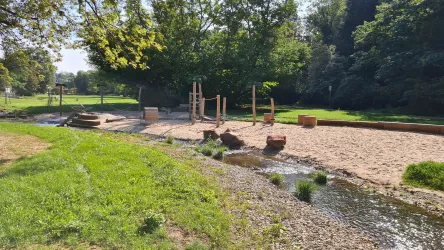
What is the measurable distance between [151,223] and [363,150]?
9081mm

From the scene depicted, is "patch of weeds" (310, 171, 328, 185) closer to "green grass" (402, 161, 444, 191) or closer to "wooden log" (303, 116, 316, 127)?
"green grass" (402, 161, 444, 191)

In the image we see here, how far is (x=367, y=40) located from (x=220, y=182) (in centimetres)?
2661

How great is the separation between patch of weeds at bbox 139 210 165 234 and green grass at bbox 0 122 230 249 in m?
0.01

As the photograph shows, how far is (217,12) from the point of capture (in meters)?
31.1

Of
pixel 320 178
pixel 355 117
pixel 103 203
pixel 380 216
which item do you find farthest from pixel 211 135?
pixel 355 117

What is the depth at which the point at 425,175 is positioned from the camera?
318 inches

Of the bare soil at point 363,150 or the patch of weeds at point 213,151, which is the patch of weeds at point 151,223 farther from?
the patch of weeds at point 213,151

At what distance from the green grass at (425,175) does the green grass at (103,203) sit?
506 centimetres

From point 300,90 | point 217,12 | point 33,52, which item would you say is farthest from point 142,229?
point 300,90

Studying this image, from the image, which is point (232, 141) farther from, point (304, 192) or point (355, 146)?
point (304, 192)

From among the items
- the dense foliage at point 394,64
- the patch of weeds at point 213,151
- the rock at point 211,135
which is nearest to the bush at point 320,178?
the patch of weeds at point 213,151

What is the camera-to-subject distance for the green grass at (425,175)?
7762 millimetres

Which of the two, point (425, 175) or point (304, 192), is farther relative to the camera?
point (425, 175)

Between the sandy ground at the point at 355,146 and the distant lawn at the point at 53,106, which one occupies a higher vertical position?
the distant lawn at the point at 53,106
